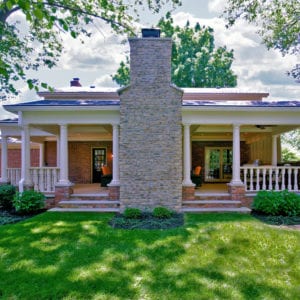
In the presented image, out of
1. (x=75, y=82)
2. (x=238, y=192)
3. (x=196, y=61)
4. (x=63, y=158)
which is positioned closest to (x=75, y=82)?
(x=75, y=82)

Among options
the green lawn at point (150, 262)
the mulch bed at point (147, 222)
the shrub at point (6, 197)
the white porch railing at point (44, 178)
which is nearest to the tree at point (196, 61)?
the white porch railing at point (44, 178)

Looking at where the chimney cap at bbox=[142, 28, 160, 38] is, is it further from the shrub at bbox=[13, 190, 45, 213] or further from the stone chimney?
the stone chimney

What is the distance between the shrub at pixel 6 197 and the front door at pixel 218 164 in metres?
10.1

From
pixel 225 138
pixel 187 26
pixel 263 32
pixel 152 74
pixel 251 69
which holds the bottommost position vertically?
pixel 225 138

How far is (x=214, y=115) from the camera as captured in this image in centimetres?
972

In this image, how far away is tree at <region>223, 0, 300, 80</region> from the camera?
11.4 m

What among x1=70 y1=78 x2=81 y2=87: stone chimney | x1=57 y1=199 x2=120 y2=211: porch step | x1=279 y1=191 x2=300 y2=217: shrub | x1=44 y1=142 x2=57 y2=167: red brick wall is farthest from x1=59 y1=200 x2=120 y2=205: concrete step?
x1=70 y1=78 x2=81 y2=87: stone chimney

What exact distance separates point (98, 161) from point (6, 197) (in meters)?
6.63

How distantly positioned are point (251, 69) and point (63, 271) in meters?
26.2

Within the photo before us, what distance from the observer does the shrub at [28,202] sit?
29.8 ft

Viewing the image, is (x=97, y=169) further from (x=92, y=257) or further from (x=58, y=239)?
Result: (x=92, y=257)

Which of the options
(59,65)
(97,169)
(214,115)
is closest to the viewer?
(214,115)

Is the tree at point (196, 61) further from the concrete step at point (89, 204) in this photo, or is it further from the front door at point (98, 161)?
the concrete step at point (89, 204)

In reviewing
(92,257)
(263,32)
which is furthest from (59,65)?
(92,257)
